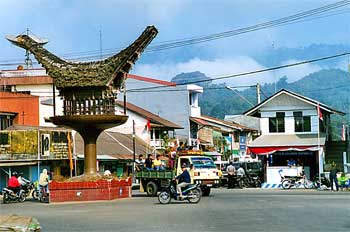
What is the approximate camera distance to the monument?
103 ft

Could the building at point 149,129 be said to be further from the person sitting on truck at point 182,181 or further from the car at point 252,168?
the person sitting on truck at point 182,181

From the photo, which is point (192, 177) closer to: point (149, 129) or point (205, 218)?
point (205, 218)

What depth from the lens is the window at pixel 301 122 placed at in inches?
2087

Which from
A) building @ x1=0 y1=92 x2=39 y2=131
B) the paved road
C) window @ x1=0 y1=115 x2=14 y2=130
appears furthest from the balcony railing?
the paved road

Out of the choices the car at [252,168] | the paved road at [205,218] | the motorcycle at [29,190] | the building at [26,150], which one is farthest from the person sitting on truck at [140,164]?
the paved road at [205,218]

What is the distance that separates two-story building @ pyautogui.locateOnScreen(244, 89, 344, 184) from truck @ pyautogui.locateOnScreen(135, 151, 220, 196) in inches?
747

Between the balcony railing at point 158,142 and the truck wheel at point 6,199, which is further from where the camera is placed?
the balcony railing at point 158,142

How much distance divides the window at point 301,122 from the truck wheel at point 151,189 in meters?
22.8

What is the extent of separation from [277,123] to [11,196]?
27384mm

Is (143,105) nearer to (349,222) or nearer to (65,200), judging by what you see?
(65,200)

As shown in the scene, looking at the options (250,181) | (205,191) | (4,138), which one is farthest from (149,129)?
(205,191)

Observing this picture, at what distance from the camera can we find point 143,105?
72.9m

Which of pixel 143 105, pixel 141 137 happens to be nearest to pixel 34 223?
pixel 141 137

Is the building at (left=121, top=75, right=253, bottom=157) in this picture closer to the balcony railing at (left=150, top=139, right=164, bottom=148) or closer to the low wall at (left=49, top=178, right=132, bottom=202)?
the balcony railing at (left=150, top=139, right=164, bottom=148)
